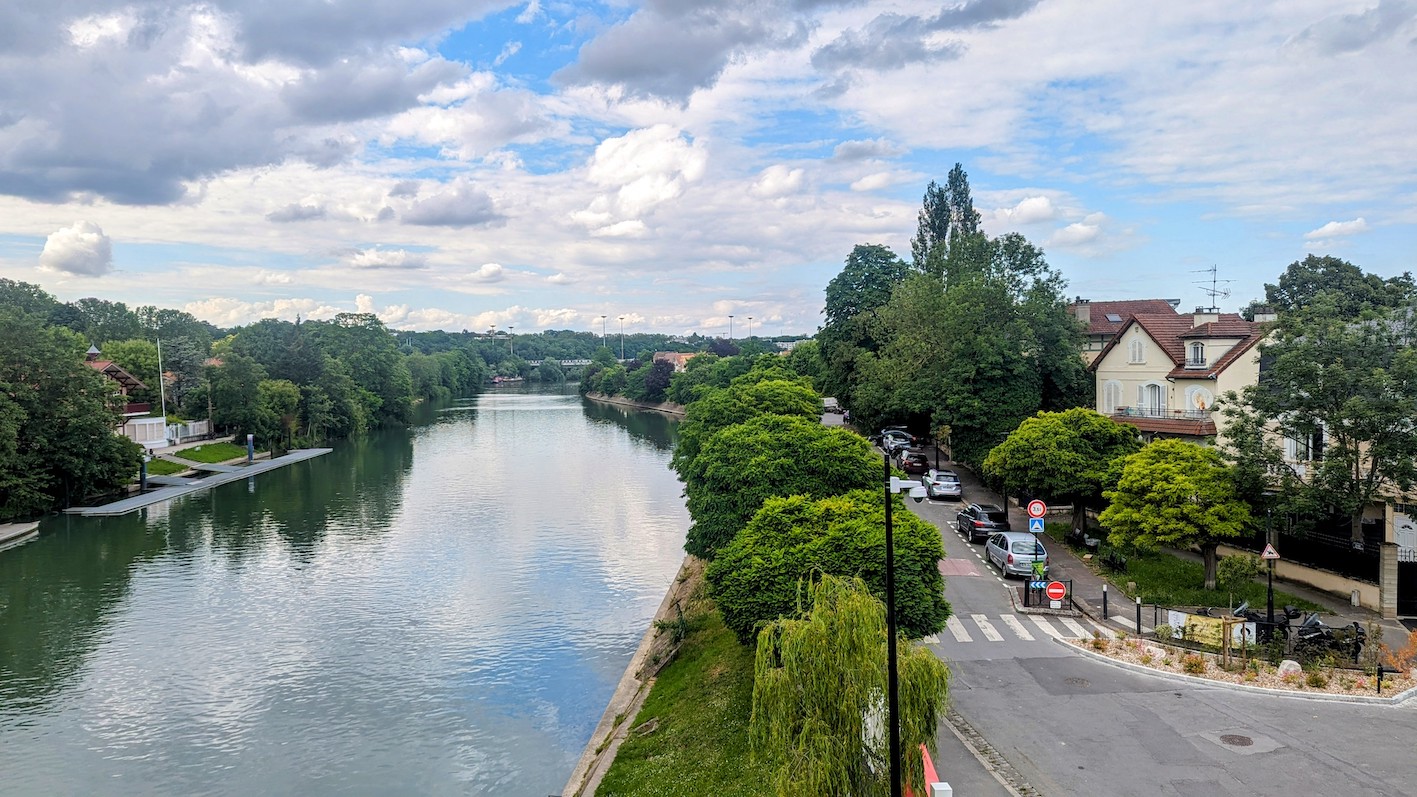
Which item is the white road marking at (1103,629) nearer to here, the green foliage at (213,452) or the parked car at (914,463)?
the parked car at (914,463)

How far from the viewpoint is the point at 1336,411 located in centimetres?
2528

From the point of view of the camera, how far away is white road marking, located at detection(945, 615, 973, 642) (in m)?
23.1

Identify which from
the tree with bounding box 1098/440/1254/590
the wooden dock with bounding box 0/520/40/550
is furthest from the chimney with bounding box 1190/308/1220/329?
the wooden dock with bounding box 0/520/40/550

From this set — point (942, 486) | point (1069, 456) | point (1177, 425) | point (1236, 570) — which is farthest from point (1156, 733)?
point (1177, 425)

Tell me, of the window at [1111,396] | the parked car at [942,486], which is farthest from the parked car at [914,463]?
the window at [1111,396]

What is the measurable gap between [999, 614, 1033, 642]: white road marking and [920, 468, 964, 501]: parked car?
16.6 m

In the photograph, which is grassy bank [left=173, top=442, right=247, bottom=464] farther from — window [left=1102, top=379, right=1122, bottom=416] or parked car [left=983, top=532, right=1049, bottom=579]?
window [left=1102, top=379, right=1122, bottom=416]

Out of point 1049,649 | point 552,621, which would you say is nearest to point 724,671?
point 1049,649

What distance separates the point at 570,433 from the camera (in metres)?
98.3

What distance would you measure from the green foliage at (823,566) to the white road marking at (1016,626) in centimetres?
463

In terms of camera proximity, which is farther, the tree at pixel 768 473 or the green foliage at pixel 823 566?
the tree at pixel 768 473

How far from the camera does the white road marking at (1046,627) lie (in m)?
23.3

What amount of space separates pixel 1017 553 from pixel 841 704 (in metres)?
18.0

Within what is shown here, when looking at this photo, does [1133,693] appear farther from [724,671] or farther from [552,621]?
[552,621]
